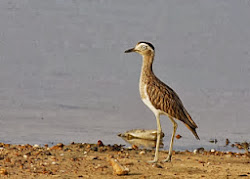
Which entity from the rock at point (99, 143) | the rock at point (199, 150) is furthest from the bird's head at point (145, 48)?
the rock at point (199, 150)

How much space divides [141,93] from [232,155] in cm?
410

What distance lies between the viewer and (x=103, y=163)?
36.6ft

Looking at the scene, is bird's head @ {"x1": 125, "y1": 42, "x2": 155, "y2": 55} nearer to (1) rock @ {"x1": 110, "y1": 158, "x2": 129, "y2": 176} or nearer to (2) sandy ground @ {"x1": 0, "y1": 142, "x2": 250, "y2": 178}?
(2) sandy ground @ {"x1": 0, "y1": 142, "x2": 250, "y2": 178}

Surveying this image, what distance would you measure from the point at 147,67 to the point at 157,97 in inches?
39.7

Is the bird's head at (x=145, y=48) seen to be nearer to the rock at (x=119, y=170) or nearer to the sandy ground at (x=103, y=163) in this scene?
the sandy ground at (x=103, y=163)

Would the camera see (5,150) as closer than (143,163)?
No

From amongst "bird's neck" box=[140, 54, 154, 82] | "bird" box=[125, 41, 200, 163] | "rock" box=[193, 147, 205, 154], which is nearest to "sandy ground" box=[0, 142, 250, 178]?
"rock" box=[193, 147, 205, 154]

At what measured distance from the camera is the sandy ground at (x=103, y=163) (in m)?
9.84

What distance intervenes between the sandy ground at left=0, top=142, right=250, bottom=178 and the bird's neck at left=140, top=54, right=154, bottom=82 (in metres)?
2.18

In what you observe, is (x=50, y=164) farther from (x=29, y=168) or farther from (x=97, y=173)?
(x=97, y=173)

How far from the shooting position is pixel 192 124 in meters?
11.7

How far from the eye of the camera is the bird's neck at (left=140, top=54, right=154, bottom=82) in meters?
11.9

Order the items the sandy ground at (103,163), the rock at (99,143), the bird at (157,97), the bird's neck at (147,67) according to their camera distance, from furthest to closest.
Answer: the rock at (99,143) → the bird's neck at (147,67) → the bird at (157,97) → the sandy ground at (103,163)

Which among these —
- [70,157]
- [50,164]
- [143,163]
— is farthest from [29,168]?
[143,163]
